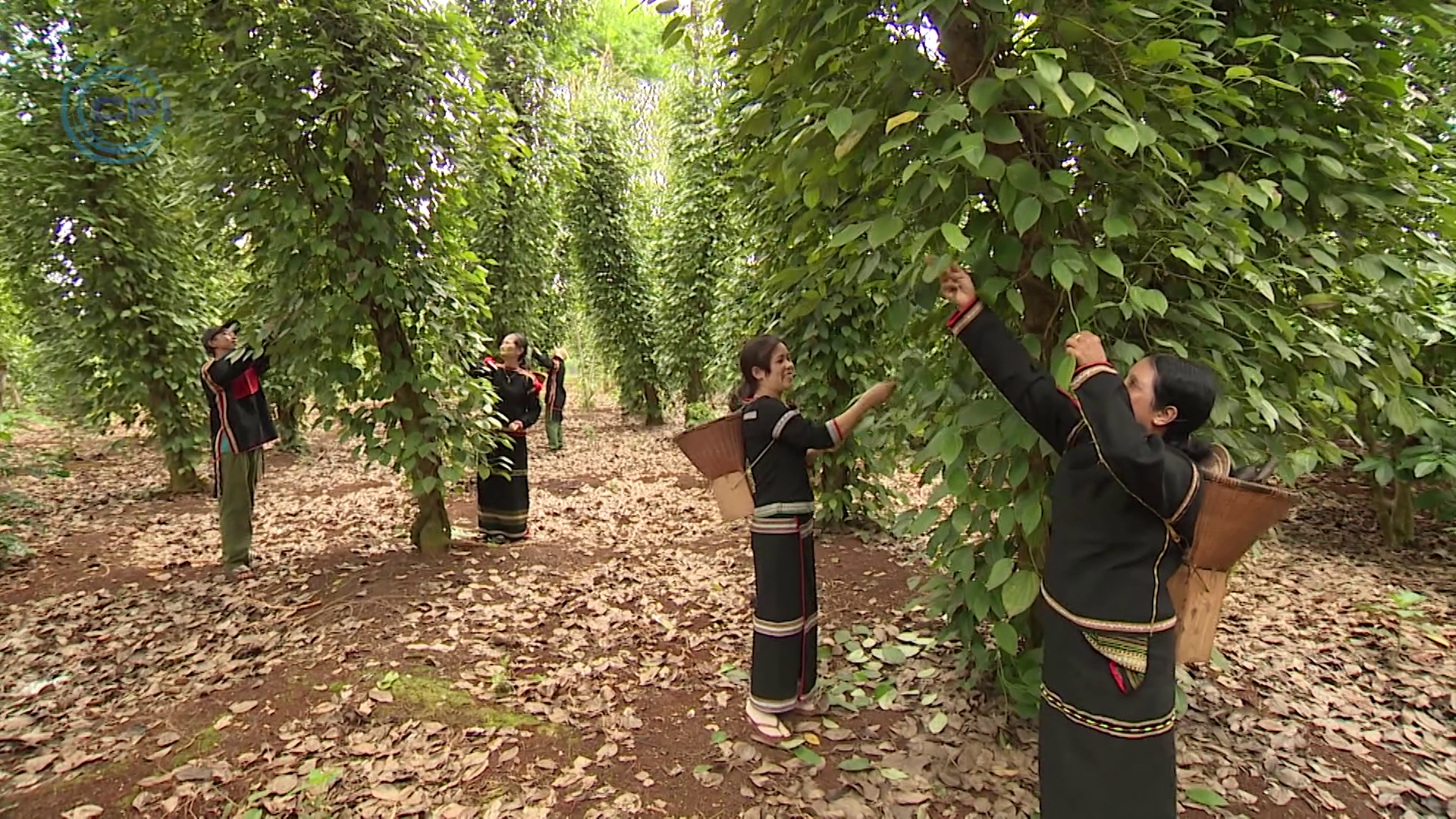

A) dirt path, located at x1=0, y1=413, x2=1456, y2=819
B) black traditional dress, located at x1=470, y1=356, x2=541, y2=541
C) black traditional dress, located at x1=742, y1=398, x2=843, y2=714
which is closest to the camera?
dirt path, located at x1=0, y1=413, x2=1456, y2=819

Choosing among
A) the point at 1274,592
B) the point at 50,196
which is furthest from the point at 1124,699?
the point at 50,196

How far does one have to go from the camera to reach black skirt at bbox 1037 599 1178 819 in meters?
1.85

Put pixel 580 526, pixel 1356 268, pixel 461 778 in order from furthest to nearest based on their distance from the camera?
pixel 580 526
pixel 461 778
pixel 1356 268

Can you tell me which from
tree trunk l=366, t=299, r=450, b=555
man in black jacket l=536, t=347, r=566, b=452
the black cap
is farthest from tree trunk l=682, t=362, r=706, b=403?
the black cap

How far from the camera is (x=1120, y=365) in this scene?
2125 mm

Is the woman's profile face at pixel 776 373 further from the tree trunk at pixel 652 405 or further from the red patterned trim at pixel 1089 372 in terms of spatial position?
the tree trunk at pixel 652 405

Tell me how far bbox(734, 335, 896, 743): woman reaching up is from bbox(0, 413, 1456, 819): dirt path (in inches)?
8.2

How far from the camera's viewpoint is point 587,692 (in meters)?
3.58

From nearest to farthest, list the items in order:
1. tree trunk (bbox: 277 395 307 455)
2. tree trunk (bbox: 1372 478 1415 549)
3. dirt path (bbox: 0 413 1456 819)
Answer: dirt path (bbox: 0 413 1456 819), tree trunk (bbox: 1372 478 1415 549), tree trunk (bbox: 277 395 307 455)

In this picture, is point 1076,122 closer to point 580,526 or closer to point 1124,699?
point 1124,699

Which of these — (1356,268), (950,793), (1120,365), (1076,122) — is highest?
(1076,122)

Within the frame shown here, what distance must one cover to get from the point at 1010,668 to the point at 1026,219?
1866 mm

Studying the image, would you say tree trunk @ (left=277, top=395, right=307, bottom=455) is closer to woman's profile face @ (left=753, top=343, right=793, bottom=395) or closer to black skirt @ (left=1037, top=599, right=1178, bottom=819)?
woman's profile face @ (left=753, top=343, right=793, bottom=395)

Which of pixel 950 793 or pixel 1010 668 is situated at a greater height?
pixel 1010 668
